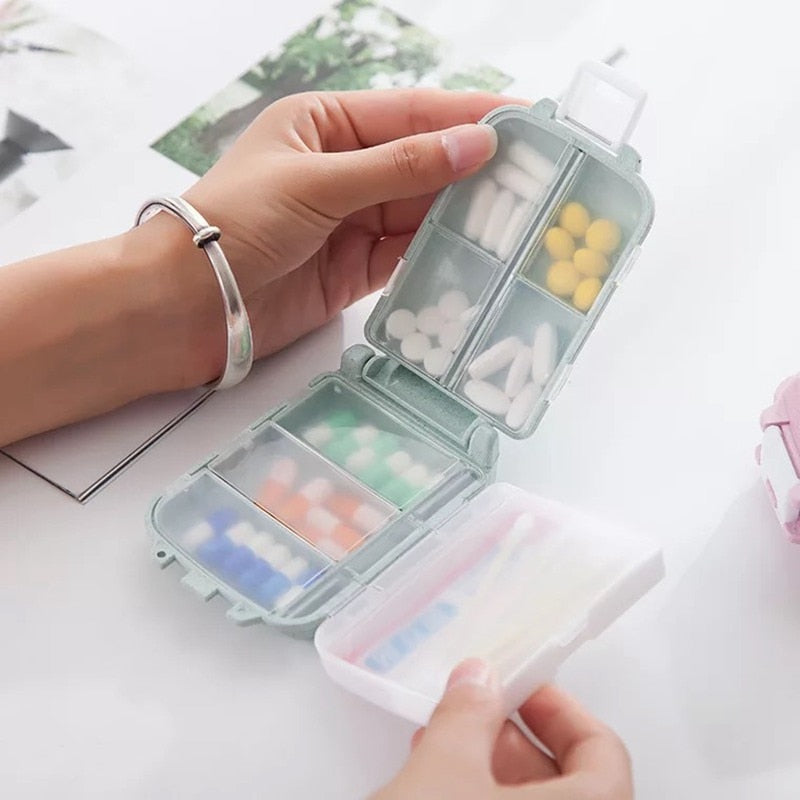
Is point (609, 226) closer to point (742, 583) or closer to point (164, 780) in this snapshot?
point (742, 583)

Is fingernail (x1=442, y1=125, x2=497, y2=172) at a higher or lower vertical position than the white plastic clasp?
lower

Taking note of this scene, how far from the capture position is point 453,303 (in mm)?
769

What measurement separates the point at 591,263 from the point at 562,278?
0.06 feet

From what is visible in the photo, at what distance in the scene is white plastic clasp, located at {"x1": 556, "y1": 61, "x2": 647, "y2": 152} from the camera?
0.71 metres

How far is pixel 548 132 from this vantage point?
28.8 inches

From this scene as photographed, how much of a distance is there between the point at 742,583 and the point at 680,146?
0.36 metres

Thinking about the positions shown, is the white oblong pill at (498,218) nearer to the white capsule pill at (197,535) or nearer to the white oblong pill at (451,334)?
the white oblong pill at (451,334)

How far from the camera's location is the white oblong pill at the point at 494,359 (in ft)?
2.46

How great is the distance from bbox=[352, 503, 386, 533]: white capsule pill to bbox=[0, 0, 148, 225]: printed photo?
1.16 feet

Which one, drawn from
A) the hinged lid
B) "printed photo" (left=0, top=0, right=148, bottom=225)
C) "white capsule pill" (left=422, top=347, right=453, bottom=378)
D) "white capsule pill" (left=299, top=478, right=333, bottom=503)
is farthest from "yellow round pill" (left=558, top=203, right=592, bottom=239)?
"printed photo" (left=0, top=0, right=148, bottom=225)

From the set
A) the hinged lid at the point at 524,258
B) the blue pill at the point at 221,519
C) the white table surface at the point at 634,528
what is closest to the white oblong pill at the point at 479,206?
the hinged lid at the point at 524,258

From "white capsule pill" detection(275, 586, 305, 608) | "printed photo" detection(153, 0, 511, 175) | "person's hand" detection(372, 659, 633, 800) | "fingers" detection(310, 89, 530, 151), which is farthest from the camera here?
"printed photo" detection(153, 0, 511, 175)

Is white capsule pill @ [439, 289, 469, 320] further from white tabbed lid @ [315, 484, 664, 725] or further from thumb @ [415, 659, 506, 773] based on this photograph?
thumb @ [415, 659, 506, 773]

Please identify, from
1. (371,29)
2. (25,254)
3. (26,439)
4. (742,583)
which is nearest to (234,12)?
(371,29)
